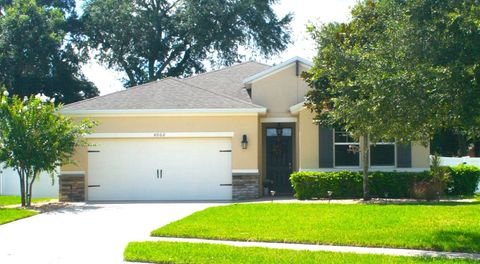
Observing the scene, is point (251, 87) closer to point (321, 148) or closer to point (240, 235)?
point (321, 148)

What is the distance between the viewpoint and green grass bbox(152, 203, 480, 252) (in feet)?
36.4

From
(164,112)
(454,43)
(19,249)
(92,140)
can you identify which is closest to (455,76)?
(454,43)

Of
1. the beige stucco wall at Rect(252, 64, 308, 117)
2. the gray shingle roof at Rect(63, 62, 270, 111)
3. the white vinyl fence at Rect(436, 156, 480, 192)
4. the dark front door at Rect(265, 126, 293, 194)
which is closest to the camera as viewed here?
the gray shingle roof at Rect(63, 62, 270, 111)

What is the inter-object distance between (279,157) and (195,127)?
3.60 meters

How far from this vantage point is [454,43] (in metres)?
9.93

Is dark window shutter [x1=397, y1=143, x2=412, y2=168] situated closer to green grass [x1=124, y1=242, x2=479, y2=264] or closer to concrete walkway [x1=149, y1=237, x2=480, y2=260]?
concrete walkway [x1=149, y1=237, x2=480, y2=260]

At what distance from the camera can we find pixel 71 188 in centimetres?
2109

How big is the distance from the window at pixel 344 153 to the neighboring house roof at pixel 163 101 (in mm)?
2850

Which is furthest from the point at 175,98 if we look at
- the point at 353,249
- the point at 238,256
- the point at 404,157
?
the point at 238,256

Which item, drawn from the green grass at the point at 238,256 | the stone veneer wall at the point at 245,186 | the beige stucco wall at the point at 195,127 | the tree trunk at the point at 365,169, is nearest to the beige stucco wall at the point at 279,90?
the beige stucco wall at the point at 195,127

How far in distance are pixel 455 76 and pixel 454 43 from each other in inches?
23.3

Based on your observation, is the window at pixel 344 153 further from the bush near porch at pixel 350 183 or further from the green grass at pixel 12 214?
the green grass at pixel 12 214

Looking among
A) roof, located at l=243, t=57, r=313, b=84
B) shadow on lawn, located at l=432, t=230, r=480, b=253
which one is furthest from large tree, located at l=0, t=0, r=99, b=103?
shadow on lawn, located at l=432, t=230, r=480, b=253

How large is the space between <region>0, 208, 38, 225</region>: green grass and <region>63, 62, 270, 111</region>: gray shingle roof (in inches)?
211
